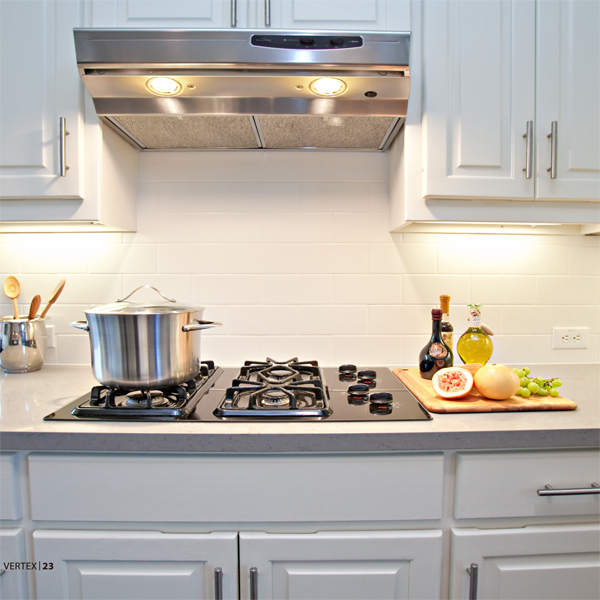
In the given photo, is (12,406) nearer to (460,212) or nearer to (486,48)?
(460,212)

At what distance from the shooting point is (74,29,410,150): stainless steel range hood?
1.03 meters

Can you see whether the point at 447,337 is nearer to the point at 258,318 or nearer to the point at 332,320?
the point at 332,320

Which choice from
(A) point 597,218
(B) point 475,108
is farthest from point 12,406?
(A) point 597,218

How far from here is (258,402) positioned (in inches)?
40.8

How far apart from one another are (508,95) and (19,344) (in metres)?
1.78

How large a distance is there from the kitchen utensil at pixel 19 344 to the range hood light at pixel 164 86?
0.89 m

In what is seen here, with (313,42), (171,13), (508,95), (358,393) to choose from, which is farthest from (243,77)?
(358,393)

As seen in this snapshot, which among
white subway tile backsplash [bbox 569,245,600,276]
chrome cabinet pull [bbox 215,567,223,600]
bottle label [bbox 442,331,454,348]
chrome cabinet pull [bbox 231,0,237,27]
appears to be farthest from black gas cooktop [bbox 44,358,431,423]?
chrome cabinet pull [bbox 231,0,237,27]

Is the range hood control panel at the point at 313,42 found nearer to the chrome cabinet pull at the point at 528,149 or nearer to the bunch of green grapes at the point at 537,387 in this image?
the chrome cabinet pull at the point at 528,149

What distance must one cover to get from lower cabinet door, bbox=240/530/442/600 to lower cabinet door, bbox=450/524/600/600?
0.23 feet

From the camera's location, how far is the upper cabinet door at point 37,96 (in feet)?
3.88

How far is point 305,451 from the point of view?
35.1 inches

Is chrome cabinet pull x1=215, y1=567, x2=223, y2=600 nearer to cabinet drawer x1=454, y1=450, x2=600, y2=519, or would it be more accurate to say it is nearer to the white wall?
cabinet drawer x1=454, y1=450, x2=600, y2=519

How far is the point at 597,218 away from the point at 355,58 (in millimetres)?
888
